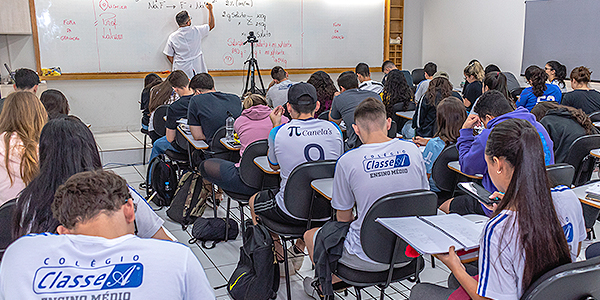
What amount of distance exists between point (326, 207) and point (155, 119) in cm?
275

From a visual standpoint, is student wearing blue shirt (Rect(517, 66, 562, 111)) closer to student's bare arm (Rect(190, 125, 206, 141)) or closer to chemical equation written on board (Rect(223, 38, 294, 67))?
student's bare arm (Rect(190, 125, 206, 141))

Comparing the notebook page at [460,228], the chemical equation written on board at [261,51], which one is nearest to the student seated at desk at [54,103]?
the notebook page at [460,228]

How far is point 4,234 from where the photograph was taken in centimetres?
189

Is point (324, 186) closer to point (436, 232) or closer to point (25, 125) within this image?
point (436, 232)

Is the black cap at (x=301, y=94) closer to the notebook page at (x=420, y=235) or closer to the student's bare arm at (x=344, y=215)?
the student's bare arm at (x=344, y=215)

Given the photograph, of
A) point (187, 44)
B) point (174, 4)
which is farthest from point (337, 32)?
point (174, 4)

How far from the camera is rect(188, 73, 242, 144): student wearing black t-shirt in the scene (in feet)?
12.8

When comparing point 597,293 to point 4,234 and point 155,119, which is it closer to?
point 4,234

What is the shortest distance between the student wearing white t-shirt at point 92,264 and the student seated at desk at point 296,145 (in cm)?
158

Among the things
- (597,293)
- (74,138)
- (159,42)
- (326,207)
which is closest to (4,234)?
(74,138)

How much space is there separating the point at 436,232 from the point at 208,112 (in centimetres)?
263

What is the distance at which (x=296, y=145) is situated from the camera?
8.90 ft

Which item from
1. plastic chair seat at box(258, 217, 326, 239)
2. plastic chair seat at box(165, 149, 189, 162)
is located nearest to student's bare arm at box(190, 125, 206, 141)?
plastic chair seat at box(165, 149, 189, 162)

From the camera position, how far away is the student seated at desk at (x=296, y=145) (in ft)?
8.91
